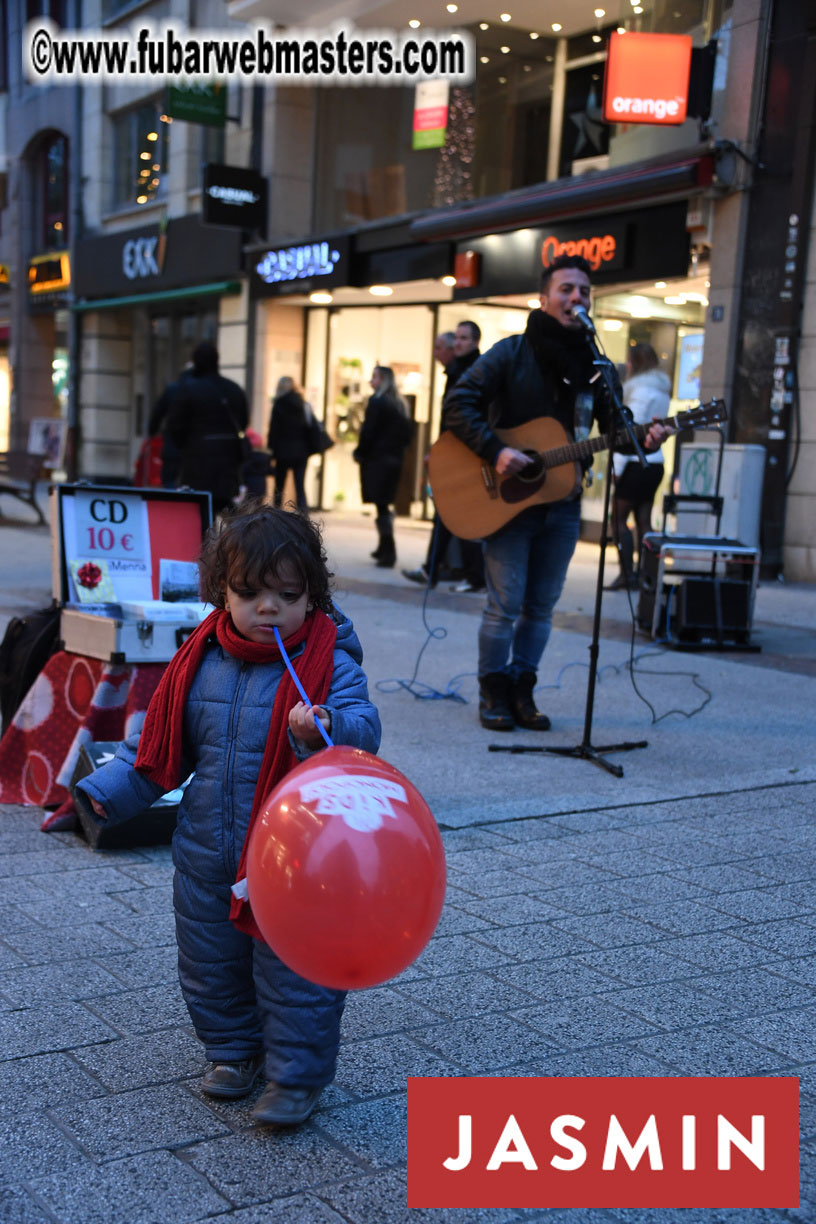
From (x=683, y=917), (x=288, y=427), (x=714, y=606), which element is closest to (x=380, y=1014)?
(x=683, y=917)

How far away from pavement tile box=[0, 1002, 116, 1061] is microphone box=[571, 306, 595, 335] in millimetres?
3571

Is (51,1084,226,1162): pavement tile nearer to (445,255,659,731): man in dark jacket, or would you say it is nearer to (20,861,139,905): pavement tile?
(20,861,139,905): pavement tile

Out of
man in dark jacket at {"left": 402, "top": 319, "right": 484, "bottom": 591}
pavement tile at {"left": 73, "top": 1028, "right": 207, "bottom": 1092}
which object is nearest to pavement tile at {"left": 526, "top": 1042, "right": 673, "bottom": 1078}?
pavement tile at {"left": 73, "top": 1028, "right": 207, "bottom": 1092}

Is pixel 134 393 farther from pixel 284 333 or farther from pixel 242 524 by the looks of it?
pixel 242 524

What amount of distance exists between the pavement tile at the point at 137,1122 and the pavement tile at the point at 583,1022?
813mm

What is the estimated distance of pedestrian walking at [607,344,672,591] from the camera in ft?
33.2

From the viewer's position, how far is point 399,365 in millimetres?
19062

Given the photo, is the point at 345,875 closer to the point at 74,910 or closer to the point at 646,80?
the point at 74,910

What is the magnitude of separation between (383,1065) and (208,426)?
717 centimetres

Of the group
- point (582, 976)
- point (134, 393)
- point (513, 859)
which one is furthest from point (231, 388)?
point (134, 393)

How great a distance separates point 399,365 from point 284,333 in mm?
2124

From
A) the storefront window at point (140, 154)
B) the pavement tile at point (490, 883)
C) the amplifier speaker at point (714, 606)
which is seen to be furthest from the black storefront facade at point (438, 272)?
the pavement tile at point (490, 883)

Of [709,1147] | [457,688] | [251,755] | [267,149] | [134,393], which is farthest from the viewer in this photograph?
[134,393]

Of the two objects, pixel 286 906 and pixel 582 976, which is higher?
pixel 286 906
